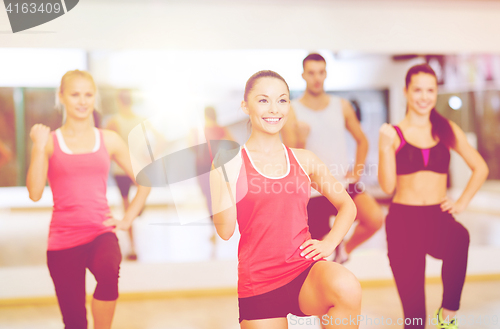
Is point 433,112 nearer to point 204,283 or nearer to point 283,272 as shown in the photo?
point 283,272

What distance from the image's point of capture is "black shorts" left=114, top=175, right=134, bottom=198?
3.19 m

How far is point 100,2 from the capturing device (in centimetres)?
334

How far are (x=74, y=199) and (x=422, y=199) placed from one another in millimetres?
1962

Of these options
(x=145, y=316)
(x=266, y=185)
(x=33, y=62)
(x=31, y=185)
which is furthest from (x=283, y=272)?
(x=33, y=62)

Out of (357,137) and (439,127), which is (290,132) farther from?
(439,127)

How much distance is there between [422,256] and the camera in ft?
8.25

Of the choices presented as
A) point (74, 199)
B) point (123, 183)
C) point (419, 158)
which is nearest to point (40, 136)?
point (74, 199)

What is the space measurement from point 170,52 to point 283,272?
7.22ft

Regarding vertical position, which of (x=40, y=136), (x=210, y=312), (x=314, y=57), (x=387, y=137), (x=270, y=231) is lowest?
(x=210, y=312)

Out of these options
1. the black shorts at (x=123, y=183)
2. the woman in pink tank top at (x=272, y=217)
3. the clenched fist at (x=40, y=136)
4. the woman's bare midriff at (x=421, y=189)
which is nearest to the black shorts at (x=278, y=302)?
the woman in pink tank top at (x=272, y=217)

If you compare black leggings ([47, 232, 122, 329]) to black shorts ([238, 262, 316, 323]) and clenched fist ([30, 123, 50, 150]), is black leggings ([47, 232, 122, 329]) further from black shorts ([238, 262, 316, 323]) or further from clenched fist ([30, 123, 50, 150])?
black shorts ([238, 262, 316, 323])

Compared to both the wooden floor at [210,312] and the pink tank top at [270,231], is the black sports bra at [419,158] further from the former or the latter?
the wooden floor at [210,312]

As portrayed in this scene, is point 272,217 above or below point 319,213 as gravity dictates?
above

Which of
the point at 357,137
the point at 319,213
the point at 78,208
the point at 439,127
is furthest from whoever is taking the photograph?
the point at 357,137
